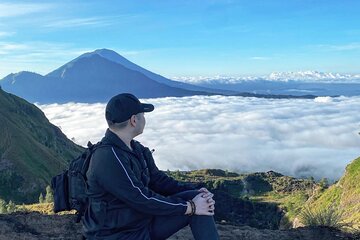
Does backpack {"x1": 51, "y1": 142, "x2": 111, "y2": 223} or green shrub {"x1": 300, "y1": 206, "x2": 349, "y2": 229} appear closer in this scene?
backpack {"x1": 51, "y1": 142, "x2": 111, "y2": 223}

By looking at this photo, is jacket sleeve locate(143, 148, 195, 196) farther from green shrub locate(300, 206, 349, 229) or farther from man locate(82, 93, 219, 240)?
green shrub locate(300, 206, 349, 229)

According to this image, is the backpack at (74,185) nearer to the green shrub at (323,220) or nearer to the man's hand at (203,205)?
the man's hand at (203,205)

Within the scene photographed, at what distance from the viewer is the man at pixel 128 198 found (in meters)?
6.67

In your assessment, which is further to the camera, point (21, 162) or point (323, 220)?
point (21, 162)

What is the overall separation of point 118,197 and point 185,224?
4.19 ft

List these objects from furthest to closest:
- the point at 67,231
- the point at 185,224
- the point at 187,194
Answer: the point at 67,231 → the point at 187,194 → the point at 185,224

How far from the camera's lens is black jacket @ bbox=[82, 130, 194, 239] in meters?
6.64

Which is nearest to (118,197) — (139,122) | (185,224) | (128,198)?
(128,198)

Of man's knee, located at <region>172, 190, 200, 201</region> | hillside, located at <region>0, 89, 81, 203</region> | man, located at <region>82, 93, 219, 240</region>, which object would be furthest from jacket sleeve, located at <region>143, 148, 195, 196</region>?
hillside, located at <region>0, 89, 81, 203</region>

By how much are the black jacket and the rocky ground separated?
6.43 metres

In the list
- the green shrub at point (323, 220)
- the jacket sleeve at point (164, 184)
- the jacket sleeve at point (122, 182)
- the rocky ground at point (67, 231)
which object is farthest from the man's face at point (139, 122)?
the green shrub at point (323, 220)

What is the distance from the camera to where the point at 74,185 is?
279 inches

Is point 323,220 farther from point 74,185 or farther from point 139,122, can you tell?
point 74,185

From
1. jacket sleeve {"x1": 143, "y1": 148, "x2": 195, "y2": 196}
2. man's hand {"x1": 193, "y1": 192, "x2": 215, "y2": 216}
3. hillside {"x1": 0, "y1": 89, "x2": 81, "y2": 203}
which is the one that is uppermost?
jacket sleeve {"x1": 143, "y1": 148, "x2": 195, "y2": 196}
